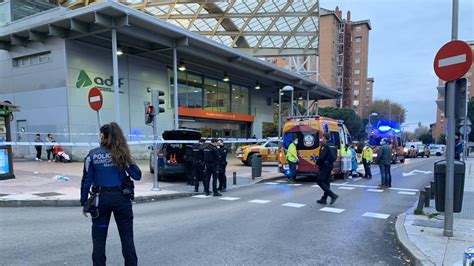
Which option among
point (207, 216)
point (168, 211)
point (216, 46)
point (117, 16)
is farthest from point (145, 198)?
point (216, 46)

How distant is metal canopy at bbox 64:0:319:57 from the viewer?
1415 inches

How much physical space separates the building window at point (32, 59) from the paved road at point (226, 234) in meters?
14.0

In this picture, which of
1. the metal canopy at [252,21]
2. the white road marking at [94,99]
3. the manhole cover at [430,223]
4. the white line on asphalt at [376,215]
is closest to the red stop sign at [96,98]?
the white road marking at [94,99]

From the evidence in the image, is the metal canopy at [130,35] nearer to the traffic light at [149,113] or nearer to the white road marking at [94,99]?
the traffic light at [149,113]

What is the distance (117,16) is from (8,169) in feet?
29.9

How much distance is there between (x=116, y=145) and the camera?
12.3ft

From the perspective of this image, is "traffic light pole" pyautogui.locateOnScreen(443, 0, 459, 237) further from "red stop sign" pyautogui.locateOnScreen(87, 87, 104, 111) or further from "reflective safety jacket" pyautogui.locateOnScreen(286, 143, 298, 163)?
"red stop sign" pyautogui.locateOnScreen(87, 87, 104, 111)

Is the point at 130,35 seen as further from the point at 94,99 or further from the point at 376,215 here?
the point at 376,215

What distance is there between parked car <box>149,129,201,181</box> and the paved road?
3326 mm

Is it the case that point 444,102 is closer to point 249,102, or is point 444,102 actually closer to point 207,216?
point 207,216

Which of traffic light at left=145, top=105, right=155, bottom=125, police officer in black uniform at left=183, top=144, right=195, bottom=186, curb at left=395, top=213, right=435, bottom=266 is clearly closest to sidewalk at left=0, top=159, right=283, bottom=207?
police officer in black uniform at left=183, top=144, right=195, bottom=186

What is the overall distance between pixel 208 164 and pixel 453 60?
6.97 meters

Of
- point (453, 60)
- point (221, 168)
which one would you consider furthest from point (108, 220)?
point (221, 168)

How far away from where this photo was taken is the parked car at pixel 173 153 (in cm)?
1273
